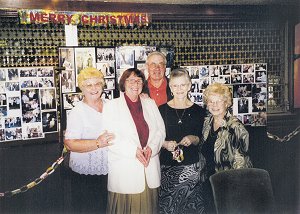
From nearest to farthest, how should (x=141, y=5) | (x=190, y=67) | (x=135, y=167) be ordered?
(x=135, y=167) → (x=141, y=5) → (x=190, y=67)

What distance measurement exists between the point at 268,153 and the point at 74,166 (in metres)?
2.31

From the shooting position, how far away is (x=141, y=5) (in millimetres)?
3445

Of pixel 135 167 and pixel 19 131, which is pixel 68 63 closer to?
pixel 19 131

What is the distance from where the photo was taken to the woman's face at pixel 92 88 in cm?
327

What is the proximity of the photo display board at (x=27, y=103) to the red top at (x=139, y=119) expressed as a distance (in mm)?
774

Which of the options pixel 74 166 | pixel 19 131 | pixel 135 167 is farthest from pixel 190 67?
pixel 19 131

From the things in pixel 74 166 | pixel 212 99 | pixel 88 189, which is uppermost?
pixel 212 99

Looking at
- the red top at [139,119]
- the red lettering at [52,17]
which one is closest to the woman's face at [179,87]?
the red top at [139,119]

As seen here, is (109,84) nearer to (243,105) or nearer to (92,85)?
(92,85)

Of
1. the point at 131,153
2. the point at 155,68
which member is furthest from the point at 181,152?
the point at 155,68

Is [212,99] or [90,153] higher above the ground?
[212,99]

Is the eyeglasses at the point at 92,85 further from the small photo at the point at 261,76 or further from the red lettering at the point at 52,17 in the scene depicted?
the small photo at the point at 261,76

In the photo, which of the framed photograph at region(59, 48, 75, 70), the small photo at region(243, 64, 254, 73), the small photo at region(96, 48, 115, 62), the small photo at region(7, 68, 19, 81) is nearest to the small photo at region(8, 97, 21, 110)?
the small photo at region(7, 68, 19, 81)

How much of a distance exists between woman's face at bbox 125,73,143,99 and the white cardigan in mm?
85
